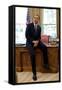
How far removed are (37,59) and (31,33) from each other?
0.64 ft

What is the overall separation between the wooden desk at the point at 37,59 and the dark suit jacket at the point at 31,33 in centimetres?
8

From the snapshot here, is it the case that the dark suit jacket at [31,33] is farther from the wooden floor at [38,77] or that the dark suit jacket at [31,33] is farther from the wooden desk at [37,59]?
the wooden floor at [38,77]

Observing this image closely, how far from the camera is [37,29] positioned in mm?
1627

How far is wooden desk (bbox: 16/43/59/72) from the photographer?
1582 mm

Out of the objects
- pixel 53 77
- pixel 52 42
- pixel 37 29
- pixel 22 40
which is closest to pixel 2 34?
pixel 22 40

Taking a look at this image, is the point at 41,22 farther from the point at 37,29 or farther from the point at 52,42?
the point at 52,42

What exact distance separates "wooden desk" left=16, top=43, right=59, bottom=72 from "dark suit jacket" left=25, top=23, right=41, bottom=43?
0.27 feet

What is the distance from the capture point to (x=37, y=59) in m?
1.64

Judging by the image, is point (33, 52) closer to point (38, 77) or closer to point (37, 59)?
point (37, 59)

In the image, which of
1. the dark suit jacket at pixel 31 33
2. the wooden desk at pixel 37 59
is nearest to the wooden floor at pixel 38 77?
the wooden desk at pixel 37 59

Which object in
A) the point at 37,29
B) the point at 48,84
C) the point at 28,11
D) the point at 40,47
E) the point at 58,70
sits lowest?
the point at 48,84

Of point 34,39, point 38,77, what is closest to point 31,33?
point 34,39
